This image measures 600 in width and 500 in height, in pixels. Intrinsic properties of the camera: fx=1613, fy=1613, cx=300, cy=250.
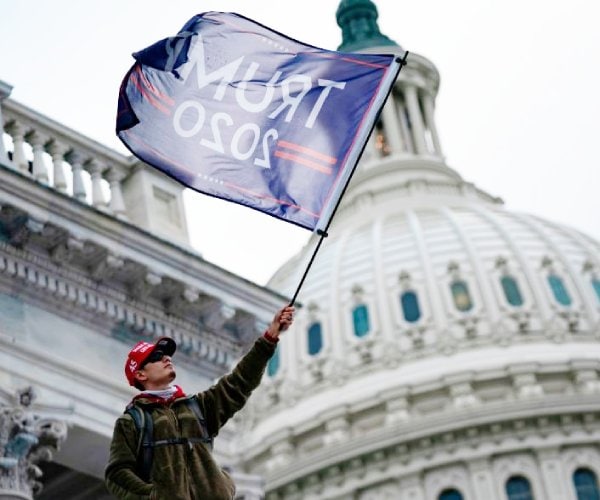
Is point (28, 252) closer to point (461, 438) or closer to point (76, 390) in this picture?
point (76, 390)

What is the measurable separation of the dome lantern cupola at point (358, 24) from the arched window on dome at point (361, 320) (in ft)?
→ 72.5

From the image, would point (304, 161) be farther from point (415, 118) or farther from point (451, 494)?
point (415, 118)

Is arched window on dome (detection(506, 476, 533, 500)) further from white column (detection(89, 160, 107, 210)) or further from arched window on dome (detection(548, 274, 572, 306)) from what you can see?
white column (detection(89, 160, 107, 210))

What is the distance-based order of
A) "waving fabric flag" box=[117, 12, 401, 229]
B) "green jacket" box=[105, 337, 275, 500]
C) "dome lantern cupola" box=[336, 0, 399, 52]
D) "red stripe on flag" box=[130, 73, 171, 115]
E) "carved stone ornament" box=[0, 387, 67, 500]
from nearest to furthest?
1. "green jacket" box=[105, 337, 275, 500]
2. "waving fabric flag" box=[117, 12, 401, 229]
3. "red stripe on flag" box=[130, 73, 171, 115]
4. "carved stone ornament" box=[0, 387, 67, 500]
5. "dome lantern cupola" box=[336, 0, 399, 52]

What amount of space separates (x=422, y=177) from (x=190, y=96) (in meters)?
76.8

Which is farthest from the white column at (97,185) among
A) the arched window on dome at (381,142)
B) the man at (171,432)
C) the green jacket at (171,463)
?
the arched window on dome at (381,142)

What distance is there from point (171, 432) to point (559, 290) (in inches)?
2709

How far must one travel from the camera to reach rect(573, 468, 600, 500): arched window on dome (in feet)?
208

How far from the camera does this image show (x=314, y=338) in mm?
74625

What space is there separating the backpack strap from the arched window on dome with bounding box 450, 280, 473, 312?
2614 inches

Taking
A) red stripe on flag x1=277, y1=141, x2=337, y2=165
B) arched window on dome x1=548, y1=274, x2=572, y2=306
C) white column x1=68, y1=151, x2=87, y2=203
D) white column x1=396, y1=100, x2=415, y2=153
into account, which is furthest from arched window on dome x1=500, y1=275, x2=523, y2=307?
red stripe on flag x1=277, y1=141, x2=337, y2=165

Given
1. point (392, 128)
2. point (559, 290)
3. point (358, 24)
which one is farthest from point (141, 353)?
point (358, 24)

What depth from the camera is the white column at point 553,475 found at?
62.8m

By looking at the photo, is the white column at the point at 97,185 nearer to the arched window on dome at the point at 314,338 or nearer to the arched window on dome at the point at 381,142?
the arched window on dome at the point at 314,338
